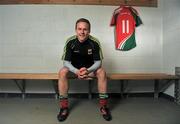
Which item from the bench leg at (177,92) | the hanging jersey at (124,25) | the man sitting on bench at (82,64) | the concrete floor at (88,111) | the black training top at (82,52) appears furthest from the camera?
the hanging jersey at (124,25)

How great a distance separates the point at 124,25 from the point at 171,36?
0.69 meters

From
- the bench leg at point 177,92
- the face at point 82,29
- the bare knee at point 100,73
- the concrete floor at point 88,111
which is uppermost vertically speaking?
the face at point 82,29

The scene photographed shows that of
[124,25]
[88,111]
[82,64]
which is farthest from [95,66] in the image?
[124,25]

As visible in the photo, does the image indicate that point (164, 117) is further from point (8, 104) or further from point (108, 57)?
point (8, 104)

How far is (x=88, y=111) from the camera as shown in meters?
2.46

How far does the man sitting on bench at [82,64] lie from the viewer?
2262 millimetres

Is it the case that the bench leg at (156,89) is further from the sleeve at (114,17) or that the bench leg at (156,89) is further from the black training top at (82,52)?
the black training top at (82,52)

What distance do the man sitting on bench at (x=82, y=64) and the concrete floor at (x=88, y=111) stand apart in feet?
0.44

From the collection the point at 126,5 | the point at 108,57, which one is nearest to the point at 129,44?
the point at 108,57

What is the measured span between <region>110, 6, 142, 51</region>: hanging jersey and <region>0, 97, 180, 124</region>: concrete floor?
836 mm

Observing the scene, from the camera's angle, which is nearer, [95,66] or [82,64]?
[95,66]

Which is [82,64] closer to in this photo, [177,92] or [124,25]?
[124,25]

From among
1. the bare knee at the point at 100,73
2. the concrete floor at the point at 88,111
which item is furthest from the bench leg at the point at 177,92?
the bare knee at the point at 100,73

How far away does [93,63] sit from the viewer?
2.49 meters
